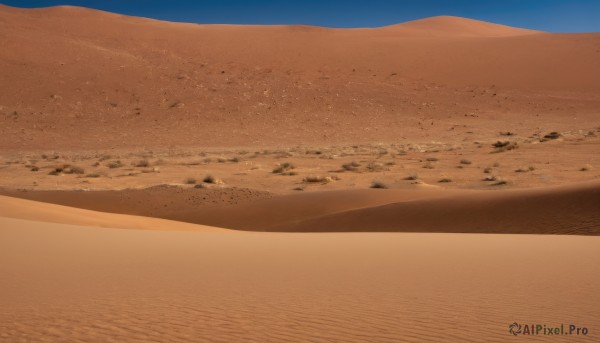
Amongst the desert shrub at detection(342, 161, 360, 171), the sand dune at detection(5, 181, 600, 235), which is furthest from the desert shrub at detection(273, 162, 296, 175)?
the sand dune at detection(5, 181, 600, 235)

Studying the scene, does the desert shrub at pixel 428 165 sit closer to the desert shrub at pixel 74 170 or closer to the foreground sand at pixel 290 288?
the desert shrub at pixel 74 170

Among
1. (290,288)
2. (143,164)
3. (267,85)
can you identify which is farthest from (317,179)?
(267,85)

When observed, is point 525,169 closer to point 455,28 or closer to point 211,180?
point 211,180

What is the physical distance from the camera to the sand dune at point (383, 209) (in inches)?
708

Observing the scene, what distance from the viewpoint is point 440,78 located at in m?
65.9

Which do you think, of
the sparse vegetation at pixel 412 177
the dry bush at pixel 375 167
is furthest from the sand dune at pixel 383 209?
the dry bush at pixel 375 167

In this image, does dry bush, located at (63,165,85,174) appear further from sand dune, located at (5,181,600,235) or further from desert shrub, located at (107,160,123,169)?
sand dune, located at (5,181,600,235)

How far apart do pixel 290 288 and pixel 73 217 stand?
11962 millimetres

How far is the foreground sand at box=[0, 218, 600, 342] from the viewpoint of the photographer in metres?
6.09

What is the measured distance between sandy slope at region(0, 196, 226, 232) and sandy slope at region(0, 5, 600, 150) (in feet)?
92.1

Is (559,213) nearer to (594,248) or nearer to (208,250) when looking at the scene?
(594,248)

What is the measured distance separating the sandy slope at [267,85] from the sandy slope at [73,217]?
28.1 metres

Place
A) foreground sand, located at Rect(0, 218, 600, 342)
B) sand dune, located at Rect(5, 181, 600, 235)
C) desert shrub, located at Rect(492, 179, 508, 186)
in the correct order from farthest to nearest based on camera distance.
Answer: desert shrub, located at Rect(492, 179, 508, 186)
sand dune, located at Rect(5, 181, 600, 235)
foreground sand, located at Rect(0, 218, 600, 342)

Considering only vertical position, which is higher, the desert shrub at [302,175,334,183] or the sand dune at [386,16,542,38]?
the sand dune at [386,16,542,38]
